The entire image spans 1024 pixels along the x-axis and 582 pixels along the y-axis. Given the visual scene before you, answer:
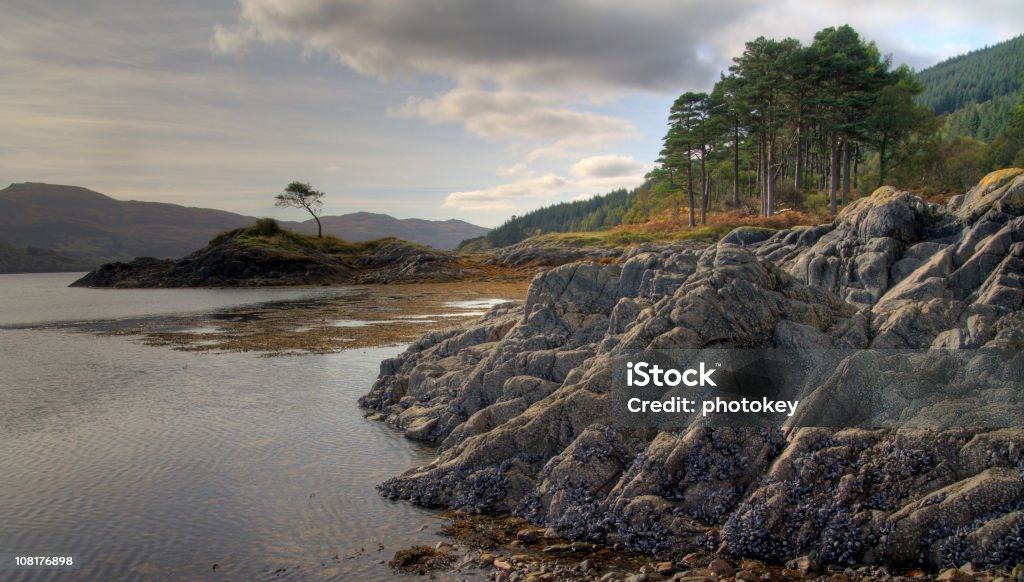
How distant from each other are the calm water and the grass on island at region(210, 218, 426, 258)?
104m

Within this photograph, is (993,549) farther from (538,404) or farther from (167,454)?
(167,454)

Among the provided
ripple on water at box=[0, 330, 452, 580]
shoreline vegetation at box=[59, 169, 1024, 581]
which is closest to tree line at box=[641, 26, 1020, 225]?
shoreline vegetation at box=[59, 169, 1024, 581]

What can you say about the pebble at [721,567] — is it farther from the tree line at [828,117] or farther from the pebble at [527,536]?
the tree line at [828,117]

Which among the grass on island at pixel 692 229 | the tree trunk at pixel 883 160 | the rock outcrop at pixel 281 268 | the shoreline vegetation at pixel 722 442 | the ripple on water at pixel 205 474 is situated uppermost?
the tree trunk at pixel 883 160

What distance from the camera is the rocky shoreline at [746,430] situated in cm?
1210

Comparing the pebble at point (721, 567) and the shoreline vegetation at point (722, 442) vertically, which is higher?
the shoreline vegetation at point (722, 442)

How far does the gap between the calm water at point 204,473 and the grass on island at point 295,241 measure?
104089 millimetres

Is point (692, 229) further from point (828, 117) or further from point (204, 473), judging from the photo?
point (204, 473)

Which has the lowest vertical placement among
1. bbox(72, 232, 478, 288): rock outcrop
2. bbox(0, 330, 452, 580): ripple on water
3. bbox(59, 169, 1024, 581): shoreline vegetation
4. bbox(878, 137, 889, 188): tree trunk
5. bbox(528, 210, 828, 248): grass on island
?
bbox(0, 330, 452, 580): ripple on water

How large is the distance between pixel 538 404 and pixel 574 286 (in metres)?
9.55

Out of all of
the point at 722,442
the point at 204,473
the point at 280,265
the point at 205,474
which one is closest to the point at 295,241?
the point at 280,265

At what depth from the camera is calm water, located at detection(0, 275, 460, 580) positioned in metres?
13.9

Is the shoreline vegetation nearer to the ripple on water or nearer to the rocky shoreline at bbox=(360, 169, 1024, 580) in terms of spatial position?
the rocky shoreline at bbox=(360, 169, 1024, 580)

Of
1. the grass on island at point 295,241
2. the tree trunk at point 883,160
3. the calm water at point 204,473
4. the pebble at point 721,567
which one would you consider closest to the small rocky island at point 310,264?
the grass on island at point 295,241
